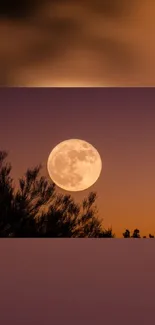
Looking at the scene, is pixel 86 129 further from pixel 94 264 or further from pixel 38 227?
pixel 94 264

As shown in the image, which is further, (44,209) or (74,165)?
(74,165)

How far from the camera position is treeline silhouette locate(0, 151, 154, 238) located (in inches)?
504

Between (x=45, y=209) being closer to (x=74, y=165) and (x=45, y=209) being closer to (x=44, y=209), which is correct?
(x=44, y=209)

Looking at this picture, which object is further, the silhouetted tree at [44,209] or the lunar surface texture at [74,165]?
the lunar surface texture at [74,165]

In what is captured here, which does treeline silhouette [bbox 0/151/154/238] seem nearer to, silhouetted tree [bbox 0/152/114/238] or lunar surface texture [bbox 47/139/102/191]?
silhouetted tree [bbox 0/152/114/238]

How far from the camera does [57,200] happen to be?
13.5m

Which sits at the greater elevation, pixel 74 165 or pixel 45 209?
pixel 74 165

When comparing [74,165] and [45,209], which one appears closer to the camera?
[45,209]

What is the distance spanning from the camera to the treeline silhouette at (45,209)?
42.0 feet

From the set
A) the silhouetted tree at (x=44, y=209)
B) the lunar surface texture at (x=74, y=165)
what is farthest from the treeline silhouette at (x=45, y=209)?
the lunar surface texture at (x=74, y=165)

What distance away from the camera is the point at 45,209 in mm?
13367

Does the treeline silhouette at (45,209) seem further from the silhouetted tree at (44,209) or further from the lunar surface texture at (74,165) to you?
the lunar surface texture at (74,165)

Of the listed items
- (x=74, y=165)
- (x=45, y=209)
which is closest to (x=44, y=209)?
(x=45, y=209)

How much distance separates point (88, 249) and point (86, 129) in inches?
226
